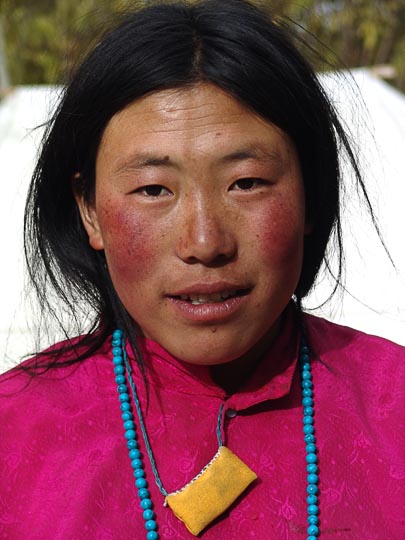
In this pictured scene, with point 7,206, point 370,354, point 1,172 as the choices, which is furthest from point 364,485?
point 1,172

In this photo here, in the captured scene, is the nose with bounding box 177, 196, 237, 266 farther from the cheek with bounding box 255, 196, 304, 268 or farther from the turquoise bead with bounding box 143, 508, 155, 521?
the turquoise bead with bounding box 143, 508, 155, 521

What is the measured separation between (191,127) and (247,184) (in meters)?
0.14

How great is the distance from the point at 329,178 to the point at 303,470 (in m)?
0.55

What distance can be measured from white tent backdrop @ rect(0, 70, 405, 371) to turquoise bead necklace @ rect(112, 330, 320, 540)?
0.39 metres

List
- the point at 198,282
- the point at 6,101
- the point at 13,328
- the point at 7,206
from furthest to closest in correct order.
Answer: the point at 6,101 → the point at 7,206 → the point at 13,328 → the point at 198,282

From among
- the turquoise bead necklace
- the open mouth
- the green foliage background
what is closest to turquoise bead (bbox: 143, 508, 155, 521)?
the turquoise bead necklace

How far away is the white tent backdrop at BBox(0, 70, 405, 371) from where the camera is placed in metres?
2.47

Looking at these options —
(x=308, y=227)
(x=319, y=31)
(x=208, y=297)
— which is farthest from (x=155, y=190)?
(x=319, y=31)

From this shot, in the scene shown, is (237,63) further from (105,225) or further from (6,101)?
(6,101)

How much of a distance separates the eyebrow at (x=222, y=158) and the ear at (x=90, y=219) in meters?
0.19

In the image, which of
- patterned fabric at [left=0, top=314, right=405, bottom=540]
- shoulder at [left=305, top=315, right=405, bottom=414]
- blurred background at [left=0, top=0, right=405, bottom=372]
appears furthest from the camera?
blurred background at [left=0, top=0, right=405, bottom=372]

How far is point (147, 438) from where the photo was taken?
62.1 inches

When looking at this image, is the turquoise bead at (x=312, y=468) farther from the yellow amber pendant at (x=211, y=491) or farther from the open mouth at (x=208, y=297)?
the open mouth at (x=208, y=297)

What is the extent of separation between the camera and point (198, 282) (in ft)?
4.64
